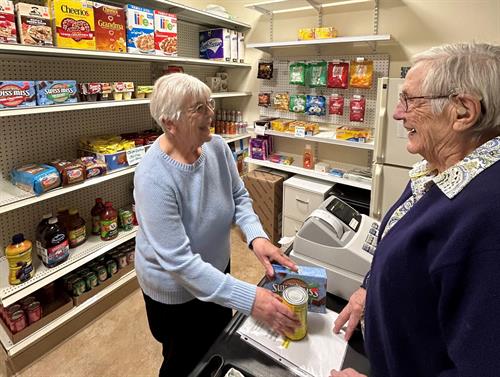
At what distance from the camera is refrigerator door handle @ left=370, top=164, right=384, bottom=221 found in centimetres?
244

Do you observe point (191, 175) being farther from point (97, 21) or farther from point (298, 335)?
point (97, 21)

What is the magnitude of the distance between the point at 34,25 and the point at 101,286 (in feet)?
5.59

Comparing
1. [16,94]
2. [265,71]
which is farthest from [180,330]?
[265,71]

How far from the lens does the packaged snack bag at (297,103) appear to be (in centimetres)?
311

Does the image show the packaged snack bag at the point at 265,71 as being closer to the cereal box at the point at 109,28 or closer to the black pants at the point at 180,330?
the cereal box at the point at 109,28

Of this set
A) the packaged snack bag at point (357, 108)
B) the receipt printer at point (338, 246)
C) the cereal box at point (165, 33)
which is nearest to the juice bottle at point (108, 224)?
the cereal box at point (165, 33)

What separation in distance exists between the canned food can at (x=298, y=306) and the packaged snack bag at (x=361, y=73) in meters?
2.27

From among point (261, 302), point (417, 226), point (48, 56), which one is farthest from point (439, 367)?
point (48, 56)

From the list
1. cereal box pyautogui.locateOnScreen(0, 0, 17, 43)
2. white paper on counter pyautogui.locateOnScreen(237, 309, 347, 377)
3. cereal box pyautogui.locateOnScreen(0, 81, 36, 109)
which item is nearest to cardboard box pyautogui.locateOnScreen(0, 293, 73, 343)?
cereal box pyautogui.locateOnScreen(0, 81, 36, 109)

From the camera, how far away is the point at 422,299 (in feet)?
2.16

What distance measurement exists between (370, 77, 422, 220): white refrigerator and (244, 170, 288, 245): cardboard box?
974 mm

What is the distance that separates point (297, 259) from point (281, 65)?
8.31 ft

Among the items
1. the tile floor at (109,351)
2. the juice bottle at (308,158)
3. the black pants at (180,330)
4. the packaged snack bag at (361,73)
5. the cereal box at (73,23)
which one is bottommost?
the tile floor at (109,351)

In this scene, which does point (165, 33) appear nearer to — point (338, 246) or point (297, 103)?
point (297, 103)
